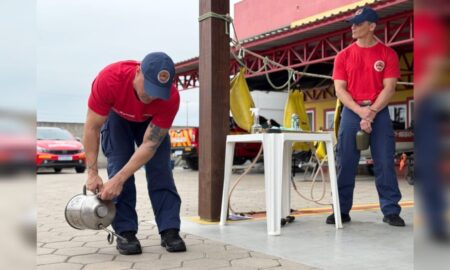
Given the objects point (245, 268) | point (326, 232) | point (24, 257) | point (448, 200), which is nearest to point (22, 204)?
point (24, 257)

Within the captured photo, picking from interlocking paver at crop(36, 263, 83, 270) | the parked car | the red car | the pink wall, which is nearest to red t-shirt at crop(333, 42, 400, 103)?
interlocking paver at crop(36, 263, 83, 270)

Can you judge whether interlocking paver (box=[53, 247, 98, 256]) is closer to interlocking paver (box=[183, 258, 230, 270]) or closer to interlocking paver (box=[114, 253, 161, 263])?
interlocking paver (box=[114, 253, 161, 263])

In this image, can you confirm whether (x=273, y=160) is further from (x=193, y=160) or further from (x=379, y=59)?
(x=193, y=160)

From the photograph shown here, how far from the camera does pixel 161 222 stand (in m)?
3.08

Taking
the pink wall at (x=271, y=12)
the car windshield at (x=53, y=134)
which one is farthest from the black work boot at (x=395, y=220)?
the pink wall at (x=271, y=12)

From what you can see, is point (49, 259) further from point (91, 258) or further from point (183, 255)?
point (183, 255)

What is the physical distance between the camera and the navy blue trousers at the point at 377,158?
3.82 m

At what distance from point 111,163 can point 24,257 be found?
232 cm

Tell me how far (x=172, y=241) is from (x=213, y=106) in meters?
1.46

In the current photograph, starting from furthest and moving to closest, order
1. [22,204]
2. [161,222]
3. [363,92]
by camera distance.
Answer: [363,92] < [161,222] < [22,204]

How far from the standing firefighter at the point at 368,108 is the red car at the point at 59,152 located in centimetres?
1068

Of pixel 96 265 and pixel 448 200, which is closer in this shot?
pixel 448 200

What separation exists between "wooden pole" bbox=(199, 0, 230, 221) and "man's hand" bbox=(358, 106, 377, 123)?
1106 mm

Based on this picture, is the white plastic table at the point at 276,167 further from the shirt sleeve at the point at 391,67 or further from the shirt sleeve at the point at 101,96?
the shirt sleeve at the point at 101,96
